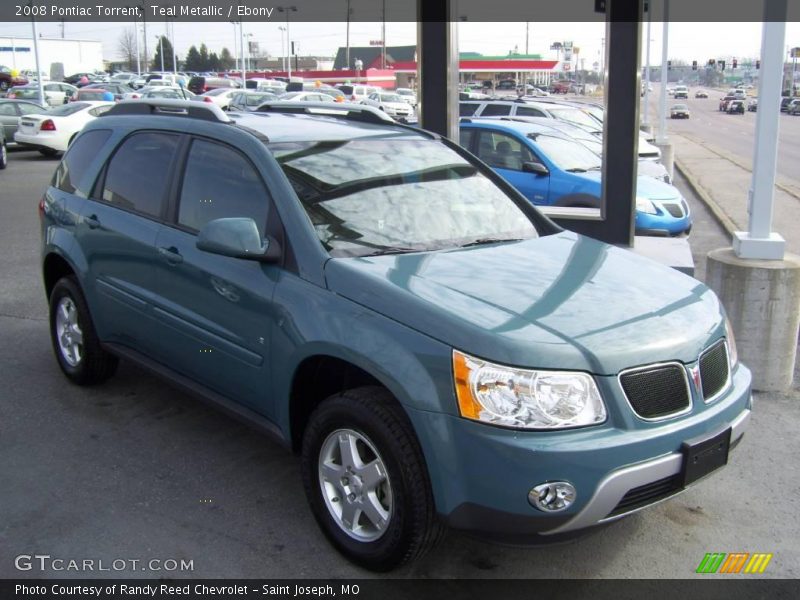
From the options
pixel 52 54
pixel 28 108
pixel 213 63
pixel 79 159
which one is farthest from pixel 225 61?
pixel 79 159

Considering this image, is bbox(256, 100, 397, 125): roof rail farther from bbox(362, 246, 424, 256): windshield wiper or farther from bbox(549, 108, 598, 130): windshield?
bbox(549, 108, 598, 130): windshield

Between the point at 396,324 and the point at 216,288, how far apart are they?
3.88 feet

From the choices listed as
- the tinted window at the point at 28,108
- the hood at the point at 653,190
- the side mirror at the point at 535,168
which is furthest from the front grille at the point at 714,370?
the tinted window at the point at 28,108

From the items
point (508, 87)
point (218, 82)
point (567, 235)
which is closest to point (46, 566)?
point (567, 235)

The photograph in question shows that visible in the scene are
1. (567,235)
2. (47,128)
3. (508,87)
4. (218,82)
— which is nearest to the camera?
(567,235)

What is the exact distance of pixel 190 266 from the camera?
161 inches

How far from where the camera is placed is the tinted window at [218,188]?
395 centimetres

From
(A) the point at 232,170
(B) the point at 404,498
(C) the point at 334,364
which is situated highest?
(A) the point at 232,170

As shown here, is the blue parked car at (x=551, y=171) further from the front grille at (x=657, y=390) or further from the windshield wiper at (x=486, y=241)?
the front grille at (x=657, y=390)

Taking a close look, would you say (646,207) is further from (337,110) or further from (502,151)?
(337,110)

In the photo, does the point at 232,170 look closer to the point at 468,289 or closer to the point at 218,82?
the point at 468,289

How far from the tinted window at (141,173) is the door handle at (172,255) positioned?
303 mm

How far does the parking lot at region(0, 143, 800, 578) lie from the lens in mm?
3473

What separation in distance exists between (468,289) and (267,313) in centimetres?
92
